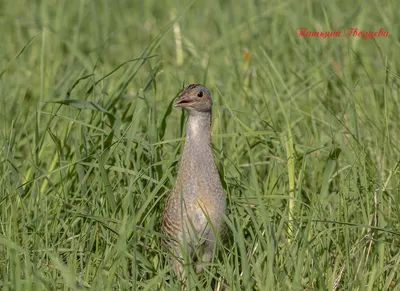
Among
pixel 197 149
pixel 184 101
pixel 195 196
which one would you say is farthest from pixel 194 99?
pixel 195 196

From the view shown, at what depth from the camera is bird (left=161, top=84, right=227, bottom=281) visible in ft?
16.5

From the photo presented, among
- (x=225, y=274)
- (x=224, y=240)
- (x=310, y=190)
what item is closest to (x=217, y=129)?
(x=310, y=190)

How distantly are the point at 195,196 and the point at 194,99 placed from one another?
0.51 metres

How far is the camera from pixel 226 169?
5773 millimetres

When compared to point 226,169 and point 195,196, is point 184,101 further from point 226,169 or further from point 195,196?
point 226,169

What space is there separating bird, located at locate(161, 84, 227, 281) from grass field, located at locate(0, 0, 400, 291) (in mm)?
83

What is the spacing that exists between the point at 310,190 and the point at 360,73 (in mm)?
2270

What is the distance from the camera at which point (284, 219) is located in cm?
478

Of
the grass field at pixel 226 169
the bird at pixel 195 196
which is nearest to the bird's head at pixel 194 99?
the bird at pixel 195 196

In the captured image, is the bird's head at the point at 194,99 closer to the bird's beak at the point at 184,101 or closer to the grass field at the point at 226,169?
the bird's beak at the point at 184,101

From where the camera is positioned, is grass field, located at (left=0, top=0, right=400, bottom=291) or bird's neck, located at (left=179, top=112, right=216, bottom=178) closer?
grass field, located at (left=0, top=0, right=400, bottom=291)

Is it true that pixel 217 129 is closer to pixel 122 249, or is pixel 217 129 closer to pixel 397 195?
pixel 397 195

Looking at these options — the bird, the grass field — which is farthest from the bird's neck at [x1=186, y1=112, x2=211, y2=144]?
the grass field

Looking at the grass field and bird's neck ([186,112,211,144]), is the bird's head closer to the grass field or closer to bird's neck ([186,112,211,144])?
bird's neck ([186,112,211,144])
